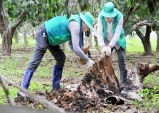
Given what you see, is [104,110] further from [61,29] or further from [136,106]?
[61,29]

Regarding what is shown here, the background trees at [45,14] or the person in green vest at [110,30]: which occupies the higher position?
the person in green vest at [110,30]

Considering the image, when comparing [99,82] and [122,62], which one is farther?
[122,62]

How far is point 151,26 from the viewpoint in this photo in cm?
1820

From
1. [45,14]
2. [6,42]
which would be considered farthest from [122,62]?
[6,42]

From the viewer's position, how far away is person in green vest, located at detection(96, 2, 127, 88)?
19.0 feet

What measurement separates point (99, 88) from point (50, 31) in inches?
43.7

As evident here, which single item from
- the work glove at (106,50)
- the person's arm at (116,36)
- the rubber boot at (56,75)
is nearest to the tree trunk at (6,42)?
the rubber boot at (56,75)

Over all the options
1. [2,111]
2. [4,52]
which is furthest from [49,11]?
[2,111]

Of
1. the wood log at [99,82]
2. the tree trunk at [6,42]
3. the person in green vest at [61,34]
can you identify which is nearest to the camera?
the person in green vest at [61,34]

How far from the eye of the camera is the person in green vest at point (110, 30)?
19.0 ft

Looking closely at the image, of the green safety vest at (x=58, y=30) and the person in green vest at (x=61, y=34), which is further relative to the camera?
the green safety vest at (x=58, y=30)

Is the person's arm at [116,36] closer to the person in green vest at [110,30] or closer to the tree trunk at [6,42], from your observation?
the person in green vest at [110,30]

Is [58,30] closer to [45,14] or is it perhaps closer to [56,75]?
[56,75]

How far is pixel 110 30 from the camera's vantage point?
602cm
